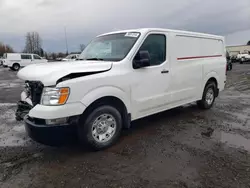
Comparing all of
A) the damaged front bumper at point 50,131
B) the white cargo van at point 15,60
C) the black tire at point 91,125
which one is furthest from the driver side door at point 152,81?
the white cargo van at point 15,60

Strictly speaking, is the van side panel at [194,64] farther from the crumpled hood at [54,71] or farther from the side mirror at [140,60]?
the crumpled hood at [54,71]

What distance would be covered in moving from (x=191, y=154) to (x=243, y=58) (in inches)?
1484

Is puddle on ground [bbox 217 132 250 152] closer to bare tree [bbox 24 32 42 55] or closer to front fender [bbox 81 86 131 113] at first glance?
front fender [bbox 81 86 131 113]

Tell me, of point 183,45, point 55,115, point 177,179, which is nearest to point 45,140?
point 55,115

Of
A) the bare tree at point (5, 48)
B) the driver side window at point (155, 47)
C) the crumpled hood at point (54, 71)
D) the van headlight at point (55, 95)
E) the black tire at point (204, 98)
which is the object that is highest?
the bare tree at point (5, 48)

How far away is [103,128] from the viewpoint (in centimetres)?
373

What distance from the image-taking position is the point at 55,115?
3.08 m

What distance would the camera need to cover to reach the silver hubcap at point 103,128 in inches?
143

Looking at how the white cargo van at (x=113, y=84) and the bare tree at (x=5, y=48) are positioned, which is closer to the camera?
the white cargo van at (x=113, y=84)

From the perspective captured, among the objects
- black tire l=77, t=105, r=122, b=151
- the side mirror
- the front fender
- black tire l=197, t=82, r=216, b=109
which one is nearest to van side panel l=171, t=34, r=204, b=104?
black tire l=197, t=82, r=216, b=109

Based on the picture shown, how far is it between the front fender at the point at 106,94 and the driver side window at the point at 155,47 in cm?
96

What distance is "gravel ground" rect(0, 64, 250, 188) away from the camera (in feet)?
9.34

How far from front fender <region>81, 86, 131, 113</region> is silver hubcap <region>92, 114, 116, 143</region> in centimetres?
36

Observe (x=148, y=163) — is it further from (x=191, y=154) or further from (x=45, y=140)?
(x=45, y=140)
